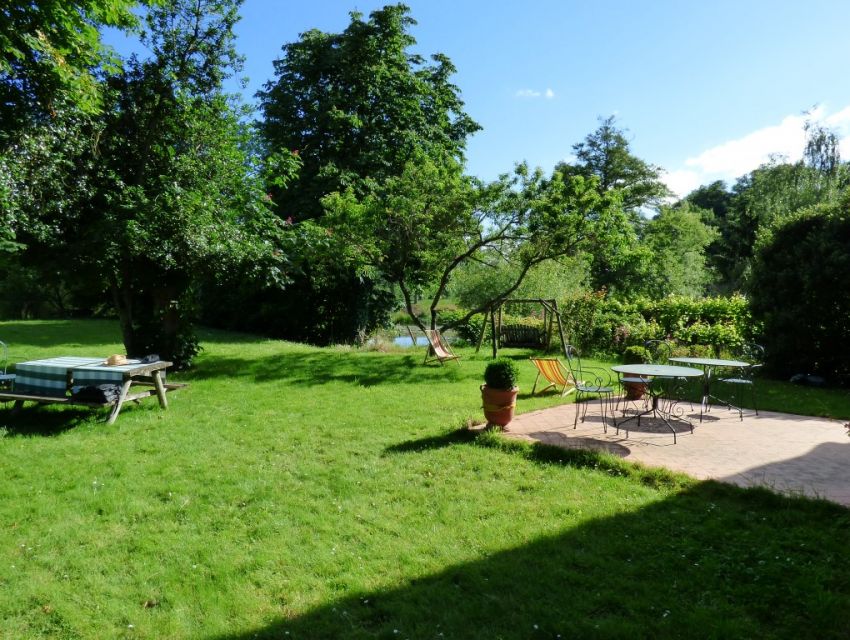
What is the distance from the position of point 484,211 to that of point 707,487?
8.87m

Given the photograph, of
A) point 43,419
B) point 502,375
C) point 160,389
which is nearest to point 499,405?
point 502,375

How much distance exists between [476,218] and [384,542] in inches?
382

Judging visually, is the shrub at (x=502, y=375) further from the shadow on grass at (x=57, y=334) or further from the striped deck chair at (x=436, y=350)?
the shadow on grass at (x=57, y=334)

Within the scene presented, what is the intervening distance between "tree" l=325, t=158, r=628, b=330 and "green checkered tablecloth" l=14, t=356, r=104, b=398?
6765 millimetres

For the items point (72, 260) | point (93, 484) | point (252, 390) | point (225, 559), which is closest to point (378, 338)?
point (252, 390)

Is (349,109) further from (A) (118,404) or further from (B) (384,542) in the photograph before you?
(B) (384,542)

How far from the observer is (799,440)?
6473 mm

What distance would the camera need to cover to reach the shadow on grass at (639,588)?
9.73 ft

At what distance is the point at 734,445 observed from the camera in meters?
6.25

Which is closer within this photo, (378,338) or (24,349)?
(24,349)

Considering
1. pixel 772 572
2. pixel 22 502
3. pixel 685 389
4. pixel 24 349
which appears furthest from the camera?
pixel 24 349

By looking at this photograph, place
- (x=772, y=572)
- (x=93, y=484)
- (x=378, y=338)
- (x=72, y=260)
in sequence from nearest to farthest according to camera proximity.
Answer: (x=772, y=572) < (x=93, y=484) < (x=72, y=260) < (x=378, y=338)

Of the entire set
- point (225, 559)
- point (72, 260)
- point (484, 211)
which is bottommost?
point (225, 559)

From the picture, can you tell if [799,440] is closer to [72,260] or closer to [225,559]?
[225,559]
